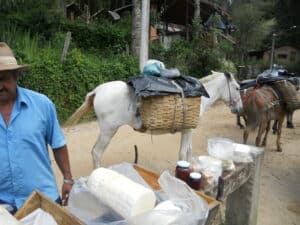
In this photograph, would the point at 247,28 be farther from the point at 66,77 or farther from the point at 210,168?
the point at 210,168

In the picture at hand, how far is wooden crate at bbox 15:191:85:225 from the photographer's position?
1456mm

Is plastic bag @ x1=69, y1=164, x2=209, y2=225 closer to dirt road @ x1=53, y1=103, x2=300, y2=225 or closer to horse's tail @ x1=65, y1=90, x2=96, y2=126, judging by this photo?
dirt road @ x1=53, y1=103, x2=300, y2=225

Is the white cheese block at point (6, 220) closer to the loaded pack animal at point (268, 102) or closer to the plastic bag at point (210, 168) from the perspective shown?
the plastic bag at point (210, 168)

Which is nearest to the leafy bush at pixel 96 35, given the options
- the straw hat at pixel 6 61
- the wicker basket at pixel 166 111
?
the wicker basket at pixel 166 111

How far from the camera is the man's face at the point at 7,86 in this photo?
1.97m

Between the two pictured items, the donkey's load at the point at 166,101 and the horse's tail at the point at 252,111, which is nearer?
the donkey's load at the point at 166,101

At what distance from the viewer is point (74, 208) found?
174 centimetres

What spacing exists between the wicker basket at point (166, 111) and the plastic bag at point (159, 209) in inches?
87.1

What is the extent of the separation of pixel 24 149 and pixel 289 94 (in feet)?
19.1

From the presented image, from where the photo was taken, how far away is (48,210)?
1.55 metres

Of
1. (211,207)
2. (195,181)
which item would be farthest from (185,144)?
(211,207)

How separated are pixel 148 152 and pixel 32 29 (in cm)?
811

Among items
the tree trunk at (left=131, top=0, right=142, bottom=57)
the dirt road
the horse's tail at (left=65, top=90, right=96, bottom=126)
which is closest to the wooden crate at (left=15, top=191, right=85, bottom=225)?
the horse's tail at (left=65, top=90, right=96, bottom=126)

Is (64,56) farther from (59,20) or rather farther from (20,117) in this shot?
(20,117)
